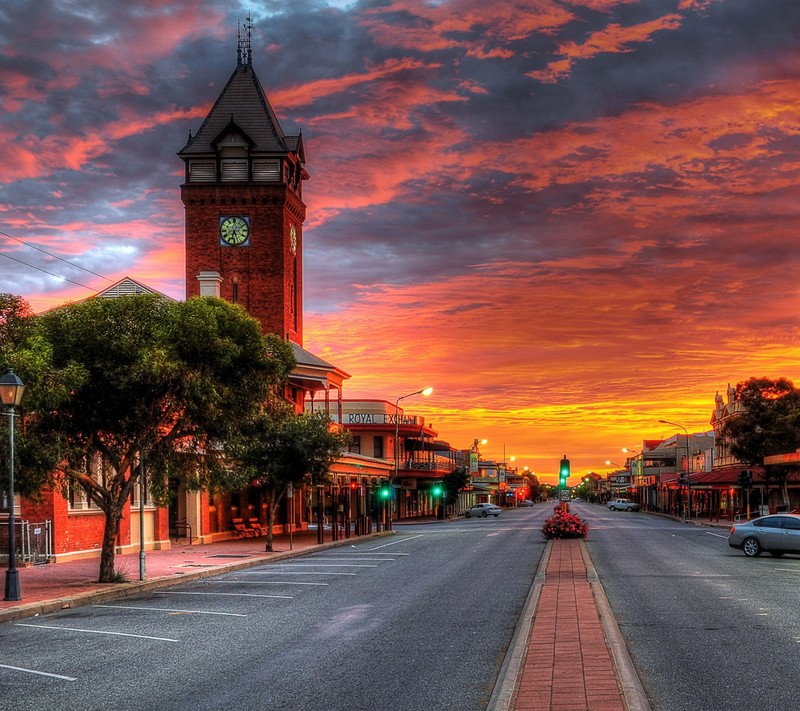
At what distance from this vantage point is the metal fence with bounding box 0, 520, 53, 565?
2783 centimetres

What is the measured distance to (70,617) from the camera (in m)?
17.1

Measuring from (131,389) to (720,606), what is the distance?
12.8 meters

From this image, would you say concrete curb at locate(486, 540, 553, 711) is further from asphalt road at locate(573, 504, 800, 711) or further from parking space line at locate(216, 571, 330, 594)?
parking space line at locate(216, 571, 330, 594)

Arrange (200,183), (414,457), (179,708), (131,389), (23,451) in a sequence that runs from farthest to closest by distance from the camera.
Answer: (414,457) < (200,183) < (131,389) < (23,451) < (179,708)

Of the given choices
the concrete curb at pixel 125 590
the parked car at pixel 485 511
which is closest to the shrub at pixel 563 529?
the concrete curb at pixel 125 590

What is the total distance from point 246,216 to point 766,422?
121 ft

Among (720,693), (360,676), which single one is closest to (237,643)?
(360,676)

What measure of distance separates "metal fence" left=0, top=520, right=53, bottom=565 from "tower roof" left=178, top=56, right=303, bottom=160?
1684 inches

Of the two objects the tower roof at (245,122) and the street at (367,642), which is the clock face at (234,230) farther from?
the street at (367,642)

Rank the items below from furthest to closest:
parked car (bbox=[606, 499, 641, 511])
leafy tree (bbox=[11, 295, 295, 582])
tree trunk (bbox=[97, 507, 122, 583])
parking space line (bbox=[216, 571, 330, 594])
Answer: parked car (bbox=[606, 499, 641, 511])
parking space line (bbox=[216, 571, 330, 594])
tree trunk (bbox=[97, 507, 122, 583])
leafy tree (bbox=[11, 295, 295, 582])

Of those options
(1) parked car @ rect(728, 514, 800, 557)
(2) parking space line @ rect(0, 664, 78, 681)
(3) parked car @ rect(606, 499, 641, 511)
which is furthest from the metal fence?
(3) parked car @ rect(606, 499, 641, 511)

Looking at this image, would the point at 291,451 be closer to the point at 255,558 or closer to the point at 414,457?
the point at 255,558

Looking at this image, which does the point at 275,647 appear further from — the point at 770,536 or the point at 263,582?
the point at 770,536

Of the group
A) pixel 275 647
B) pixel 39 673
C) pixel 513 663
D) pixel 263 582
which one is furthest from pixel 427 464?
pixel 513 663
